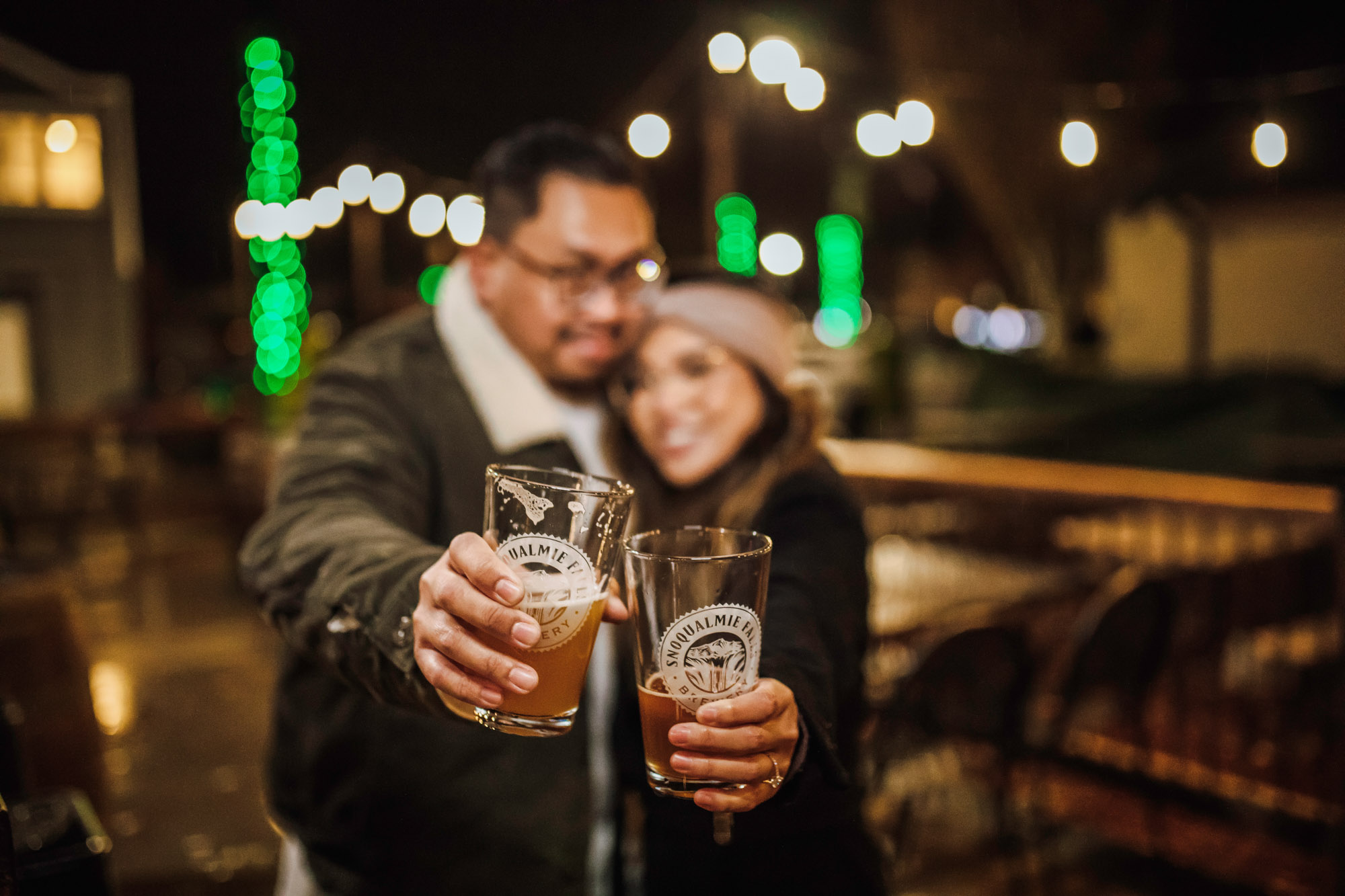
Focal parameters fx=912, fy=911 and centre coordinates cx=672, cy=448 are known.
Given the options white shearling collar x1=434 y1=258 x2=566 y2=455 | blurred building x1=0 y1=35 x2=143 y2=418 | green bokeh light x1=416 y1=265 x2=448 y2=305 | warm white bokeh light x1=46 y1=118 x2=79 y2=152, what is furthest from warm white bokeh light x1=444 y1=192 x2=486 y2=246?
green bokeh light x1=416 y1=265 x2=448 y2=305

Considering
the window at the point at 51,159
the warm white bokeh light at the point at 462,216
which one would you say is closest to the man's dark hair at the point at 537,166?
the warm white bokeh light at the point at 462,216

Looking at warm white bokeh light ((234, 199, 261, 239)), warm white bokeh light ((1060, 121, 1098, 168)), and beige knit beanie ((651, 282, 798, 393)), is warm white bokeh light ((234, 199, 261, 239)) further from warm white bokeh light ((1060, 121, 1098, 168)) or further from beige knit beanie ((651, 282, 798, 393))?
beige knit beanie ((651, 282, 798, 393))

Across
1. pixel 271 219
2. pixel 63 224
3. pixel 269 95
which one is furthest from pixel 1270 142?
pixel 271 219

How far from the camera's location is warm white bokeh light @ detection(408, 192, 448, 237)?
14.6 ft

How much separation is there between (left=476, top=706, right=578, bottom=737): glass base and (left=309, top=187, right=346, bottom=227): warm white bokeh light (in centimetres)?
544

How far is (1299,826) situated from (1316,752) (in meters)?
0.53

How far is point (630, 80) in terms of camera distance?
4.05 meters

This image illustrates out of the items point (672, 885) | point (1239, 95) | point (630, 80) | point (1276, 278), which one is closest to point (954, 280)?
point (1276, 278)

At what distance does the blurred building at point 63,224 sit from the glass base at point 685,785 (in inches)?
124

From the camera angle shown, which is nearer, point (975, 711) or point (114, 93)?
point (975, 711)

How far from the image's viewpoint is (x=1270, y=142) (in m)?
4.52

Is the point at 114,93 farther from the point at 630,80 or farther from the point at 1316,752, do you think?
the point at 1316,752

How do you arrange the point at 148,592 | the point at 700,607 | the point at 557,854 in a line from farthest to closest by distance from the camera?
the point at 148,592 < the point at 557,854 < the point at 700,607

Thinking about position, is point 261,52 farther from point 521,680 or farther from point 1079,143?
point 521,680
